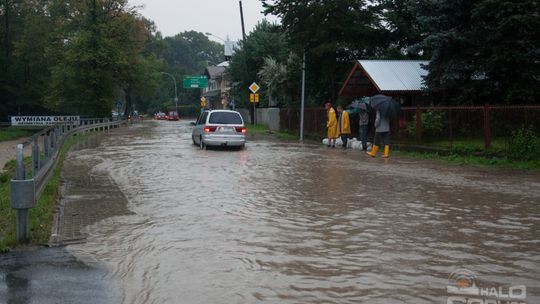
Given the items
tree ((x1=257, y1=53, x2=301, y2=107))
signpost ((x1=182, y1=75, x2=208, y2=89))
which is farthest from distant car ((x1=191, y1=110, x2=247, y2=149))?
signpost ((x1=182, y1=75, x2=208, y2=89))

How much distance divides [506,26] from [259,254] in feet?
47.8

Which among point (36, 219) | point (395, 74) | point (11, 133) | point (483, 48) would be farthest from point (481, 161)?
point (11, 133)

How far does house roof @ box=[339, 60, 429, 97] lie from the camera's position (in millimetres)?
23578

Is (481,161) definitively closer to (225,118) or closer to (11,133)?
(225,118)

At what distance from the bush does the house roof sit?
254 inches

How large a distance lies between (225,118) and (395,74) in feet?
26.5

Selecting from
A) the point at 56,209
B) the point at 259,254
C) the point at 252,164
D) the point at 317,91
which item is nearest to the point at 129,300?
the point at 259,254

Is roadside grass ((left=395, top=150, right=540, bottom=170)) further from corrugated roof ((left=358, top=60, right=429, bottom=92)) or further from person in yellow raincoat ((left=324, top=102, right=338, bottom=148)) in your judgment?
corrugated roof ((left=358, top=60, right=429, bottom=92))

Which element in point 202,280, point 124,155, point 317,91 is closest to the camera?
point 202,280

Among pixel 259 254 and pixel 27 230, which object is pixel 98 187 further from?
pixel 259 254

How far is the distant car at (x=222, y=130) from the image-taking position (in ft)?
70.0

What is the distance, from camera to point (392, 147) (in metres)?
20.9

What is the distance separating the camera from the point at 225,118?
21.6 meters

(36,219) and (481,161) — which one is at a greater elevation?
(481,161)
